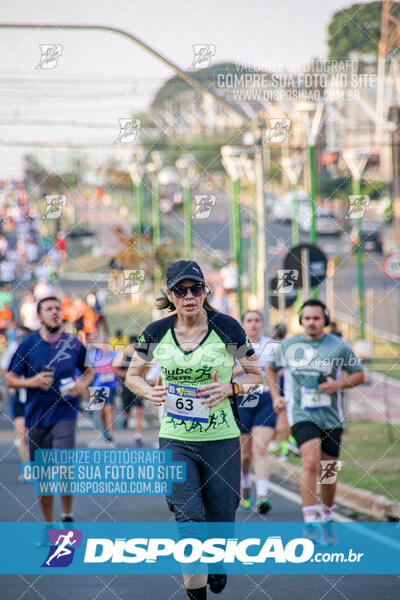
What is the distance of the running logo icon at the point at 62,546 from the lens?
8.34m

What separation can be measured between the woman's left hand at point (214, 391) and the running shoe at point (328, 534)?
9.31 feet

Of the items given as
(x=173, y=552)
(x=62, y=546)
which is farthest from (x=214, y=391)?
(x=62, y=546)

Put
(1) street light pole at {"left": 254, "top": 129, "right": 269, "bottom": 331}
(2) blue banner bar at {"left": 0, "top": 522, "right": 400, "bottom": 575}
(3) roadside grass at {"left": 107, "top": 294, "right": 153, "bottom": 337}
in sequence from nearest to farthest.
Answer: (2) blue banner bar at {"left": 0, "top": 522, "right": 400, "bottom": 575}, (1) street light pole at {"left": 254, "top": 129, "right": 269, "bottom": 331}, (3) roadside grass at {"left": 107, "top": 294, "right": 153, "bottom": 337}

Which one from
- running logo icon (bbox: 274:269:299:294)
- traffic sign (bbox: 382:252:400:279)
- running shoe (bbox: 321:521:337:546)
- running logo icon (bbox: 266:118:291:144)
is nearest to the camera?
running shoe (bbox: 321:521:337:546)

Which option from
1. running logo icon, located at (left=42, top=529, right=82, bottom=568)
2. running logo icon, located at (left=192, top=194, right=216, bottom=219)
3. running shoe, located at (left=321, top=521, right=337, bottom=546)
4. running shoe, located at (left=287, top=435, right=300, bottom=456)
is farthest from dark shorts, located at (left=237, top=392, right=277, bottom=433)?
running logo icon, located at (left=192, top=194, right=216, bottom=219)

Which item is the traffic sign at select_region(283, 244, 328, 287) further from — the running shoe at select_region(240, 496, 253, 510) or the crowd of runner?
the running shoe at select_region(240, 496, 253, 510)

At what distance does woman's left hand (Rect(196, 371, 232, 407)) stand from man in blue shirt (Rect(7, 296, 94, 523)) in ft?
9.87

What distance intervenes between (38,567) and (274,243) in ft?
176

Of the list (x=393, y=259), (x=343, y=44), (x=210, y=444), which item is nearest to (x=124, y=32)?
(x=393, y=259)

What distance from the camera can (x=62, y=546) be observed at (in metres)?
8.58

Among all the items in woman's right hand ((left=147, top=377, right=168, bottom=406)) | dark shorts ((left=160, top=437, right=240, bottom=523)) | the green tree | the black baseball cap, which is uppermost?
the green tree

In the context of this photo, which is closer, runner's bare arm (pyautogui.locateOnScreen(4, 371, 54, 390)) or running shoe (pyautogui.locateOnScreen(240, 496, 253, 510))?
runner's bare arm (pyautogui.locateOnScreen(4, 371, 54, 390))

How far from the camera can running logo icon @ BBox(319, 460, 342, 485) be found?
9.41 meters

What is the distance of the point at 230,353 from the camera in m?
6.69
